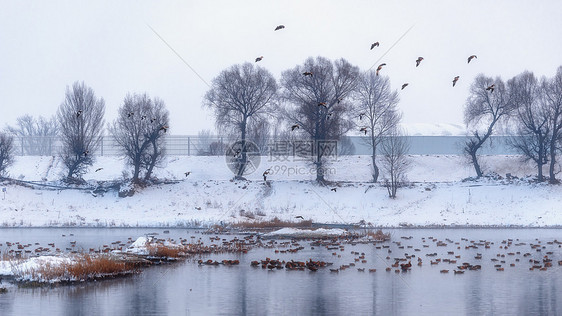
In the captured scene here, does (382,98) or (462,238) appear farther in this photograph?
(382,98)

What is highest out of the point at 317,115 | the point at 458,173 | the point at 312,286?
the point at 317,115

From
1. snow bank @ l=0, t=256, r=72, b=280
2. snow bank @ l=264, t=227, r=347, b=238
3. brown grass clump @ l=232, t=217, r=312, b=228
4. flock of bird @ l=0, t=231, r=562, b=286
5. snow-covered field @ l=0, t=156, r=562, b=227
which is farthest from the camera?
snow-covered field @ l=0, t=156, r=562, b=227

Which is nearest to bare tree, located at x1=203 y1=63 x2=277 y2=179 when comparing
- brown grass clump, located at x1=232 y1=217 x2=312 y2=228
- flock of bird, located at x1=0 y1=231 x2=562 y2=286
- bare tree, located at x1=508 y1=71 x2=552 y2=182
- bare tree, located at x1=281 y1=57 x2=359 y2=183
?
bare tree, located at x1=281 y1=57 x2=359 y2=183

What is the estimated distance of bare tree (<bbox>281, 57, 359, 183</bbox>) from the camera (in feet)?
237

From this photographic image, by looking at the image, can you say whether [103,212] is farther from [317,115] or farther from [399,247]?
[399,247]

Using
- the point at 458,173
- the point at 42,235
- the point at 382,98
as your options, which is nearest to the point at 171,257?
the point at 42,235

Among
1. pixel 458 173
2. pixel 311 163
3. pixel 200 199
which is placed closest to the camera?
pixel 200 199

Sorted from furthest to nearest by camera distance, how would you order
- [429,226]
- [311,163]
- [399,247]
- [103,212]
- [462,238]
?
[311,163] < [103,212] < [429,226] < [462,238] < [399,247]

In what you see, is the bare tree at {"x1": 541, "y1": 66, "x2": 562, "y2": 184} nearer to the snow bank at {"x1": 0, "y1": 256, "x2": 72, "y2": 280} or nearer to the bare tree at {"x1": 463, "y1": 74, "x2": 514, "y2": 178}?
the bare tree at {"x1": 463, "y1": 74, "x2": 514, "y2": 178}

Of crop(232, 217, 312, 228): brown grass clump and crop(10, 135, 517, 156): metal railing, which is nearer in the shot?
crop(232, 217, 312, 228): brown grass clump

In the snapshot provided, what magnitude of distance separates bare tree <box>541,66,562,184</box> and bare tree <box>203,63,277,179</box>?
29396 millimetres

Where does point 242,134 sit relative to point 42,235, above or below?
above

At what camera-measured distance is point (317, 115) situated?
72500 mm

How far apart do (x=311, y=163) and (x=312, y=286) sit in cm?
5113
